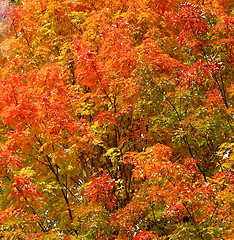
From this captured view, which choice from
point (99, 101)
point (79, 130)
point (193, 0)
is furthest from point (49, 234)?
point (193, 0)

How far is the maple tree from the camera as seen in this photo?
6.86 m

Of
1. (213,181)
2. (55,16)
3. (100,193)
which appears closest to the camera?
(213,181)

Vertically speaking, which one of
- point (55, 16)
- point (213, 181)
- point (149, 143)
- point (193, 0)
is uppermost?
point (55, 16)

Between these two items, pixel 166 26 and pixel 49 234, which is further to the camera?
pixel 166 26

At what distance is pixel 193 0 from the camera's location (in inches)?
507

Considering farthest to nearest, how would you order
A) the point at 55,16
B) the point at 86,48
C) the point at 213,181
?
1. the point at 55,16
2. the point at 86,48
3. the point at 213,181

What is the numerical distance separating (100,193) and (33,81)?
13.5 feet

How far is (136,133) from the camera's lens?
1024cm

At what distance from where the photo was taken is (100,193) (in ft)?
27.7

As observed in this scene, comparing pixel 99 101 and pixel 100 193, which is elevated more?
pixel 99 101

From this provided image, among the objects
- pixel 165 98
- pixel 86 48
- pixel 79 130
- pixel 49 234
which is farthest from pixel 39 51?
pixel 49 234

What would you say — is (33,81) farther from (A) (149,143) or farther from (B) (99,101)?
(A) (149,143)

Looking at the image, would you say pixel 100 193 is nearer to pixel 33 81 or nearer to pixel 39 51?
pixel 33 81

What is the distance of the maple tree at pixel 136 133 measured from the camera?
686 centimetres
